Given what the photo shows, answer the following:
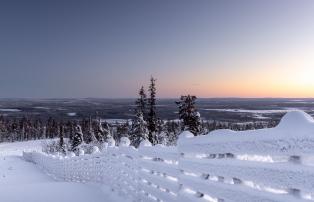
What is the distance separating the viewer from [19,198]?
1003 cm

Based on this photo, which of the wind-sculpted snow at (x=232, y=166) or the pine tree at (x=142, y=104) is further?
the pine tree at (x=142, y=104)

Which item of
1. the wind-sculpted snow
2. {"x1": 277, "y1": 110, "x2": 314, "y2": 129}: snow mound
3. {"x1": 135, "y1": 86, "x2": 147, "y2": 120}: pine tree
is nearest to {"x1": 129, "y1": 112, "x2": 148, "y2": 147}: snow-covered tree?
{"x1": 135, "y1": 86, "x2": 147, "y2": 120}: pine tree

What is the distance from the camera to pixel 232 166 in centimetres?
395

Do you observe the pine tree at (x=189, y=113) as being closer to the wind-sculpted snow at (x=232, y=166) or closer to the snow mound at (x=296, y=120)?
the wind-sculpted snow at (x=232, y=166)

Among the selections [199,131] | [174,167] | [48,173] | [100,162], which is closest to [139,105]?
[199,131]

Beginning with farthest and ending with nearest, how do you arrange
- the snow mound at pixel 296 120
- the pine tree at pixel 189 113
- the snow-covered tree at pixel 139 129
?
the snow-covered tree at pixel 139 129 → the pine tree at pixel 189 113 → the snow mound at pixel 296 120

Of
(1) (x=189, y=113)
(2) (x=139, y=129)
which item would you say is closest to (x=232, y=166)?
(1) (x=189, y=113)

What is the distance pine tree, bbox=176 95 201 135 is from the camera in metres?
48.2

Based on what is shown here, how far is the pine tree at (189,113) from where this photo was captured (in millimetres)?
48156

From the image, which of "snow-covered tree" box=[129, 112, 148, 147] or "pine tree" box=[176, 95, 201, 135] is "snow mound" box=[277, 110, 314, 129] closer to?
"pine tree" box=[176, 95, 201, 135]

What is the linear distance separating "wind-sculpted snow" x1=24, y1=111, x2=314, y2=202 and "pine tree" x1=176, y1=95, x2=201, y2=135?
40045 mm

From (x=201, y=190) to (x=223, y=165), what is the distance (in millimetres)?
763

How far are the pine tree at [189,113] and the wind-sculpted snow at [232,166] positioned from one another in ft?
131

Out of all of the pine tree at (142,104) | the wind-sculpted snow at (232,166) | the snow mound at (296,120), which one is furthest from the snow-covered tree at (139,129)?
the snow mound at (296,120)
